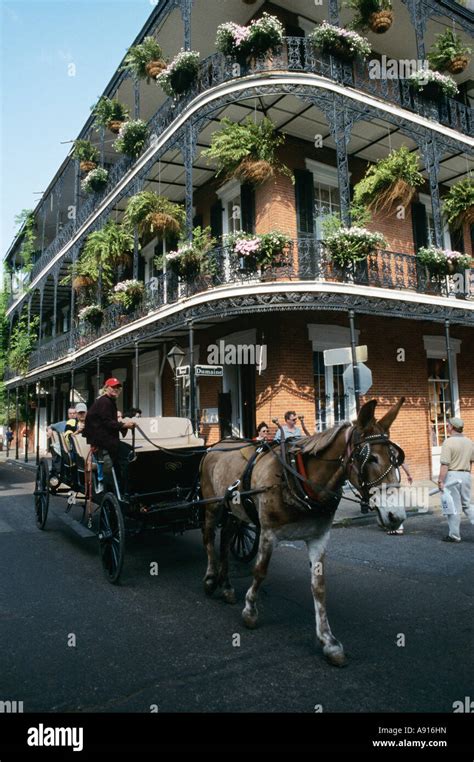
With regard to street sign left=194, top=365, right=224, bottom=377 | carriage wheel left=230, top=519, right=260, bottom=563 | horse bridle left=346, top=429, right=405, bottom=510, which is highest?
street sign left=194, top=365, right=224, bottom=377

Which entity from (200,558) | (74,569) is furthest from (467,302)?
(74,569)

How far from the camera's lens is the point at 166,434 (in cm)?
639

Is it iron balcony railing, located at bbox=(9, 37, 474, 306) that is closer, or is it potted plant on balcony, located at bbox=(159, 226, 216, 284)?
iron balcony railing, located at bbox=(9, 37, 474, 306)

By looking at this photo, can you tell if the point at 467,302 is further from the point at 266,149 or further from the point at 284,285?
the point at 266,149

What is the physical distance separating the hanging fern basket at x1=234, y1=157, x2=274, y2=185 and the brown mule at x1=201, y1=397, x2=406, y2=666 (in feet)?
26.7

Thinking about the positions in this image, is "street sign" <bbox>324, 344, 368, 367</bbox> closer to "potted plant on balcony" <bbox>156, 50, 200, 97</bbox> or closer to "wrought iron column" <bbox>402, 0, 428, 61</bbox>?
"potted plant on balcony" <bbox>156, 50, 200, 97</bbox>

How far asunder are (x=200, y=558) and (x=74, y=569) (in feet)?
5.11

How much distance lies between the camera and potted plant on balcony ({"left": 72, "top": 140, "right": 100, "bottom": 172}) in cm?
1864

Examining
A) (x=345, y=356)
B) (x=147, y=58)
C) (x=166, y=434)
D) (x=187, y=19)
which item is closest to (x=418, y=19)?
(x=187, y=19)

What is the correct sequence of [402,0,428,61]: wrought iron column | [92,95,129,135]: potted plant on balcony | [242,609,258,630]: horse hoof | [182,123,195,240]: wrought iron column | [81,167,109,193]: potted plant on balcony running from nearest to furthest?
[242,609,258,630]: horse hoof → [182,123,195,240]: wrought iron column → [402,0,428,61]: wrought iron column → [92,95,129,135]: potted plant on balcony → [81,167,109,193]: potted plant on balcony

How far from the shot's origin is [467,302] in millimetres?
12445

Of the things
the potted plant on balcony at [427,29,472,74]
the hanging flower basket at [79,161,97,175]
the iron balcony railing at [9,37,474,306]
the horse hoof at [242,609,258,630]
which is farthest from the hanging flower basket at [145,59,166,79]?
the horse hoof at [242,609,258,630]

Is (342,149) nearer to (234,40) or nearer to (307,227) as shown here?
(307,227)

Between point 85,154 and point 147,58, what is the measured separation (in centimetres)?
641
